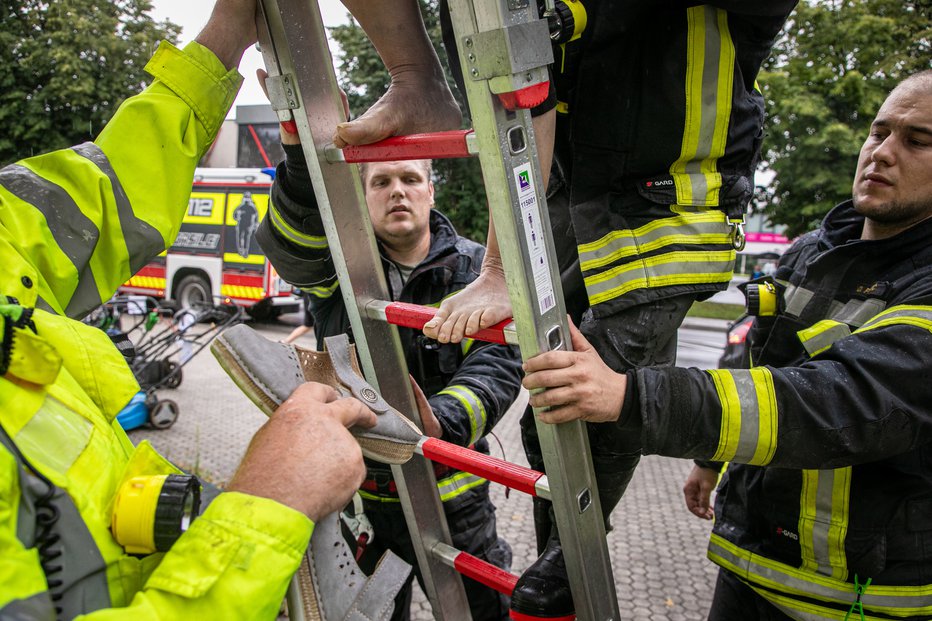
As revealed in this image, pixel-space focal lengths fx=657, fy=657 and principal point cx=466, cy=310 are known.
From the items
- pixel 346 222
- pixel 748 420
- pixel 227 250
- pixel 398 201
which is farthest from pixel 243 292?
pixel 748 420

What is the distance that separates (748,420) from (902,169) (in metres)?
0.93

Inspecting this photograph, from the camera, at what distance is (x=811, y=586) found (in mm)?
1674

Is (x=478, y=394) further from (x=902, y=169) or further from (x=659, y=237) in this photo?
(x=902, y=169)

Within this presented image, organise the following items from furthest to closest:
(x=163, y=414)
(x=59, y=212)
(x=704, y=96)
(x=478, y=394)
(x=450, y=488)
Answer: (x=163, y=414) < (x=450, y=488) < (x=478, y=394) < (x=704, y=96) < (x=59, y=212)

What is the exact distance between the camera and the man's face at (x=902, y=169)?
1695 millimetres

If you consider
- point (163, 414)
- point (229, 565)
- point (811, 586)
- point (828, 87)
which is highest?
point (229, 565)

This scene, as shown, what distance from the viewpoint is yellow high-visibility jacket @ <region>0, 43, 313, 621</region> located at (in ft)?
2.88

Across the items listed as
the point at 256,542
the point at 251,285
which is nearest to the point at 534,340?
the point at 256,542

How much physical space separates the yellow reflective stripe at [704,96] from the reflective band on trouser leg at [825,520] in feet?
2.58

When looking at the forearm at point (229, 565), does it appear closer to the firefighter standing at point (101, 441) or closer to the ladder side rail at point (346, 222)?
the firefighter standing at point (101, 441)

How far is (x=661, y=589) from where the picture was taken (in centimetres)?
372

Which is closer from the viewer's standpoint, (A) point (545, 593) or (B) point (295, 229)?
(A) point (545, 593)

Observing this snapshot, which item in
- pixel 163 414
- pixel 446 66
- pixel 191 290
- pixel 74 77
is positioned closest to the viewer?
pixel 163 414

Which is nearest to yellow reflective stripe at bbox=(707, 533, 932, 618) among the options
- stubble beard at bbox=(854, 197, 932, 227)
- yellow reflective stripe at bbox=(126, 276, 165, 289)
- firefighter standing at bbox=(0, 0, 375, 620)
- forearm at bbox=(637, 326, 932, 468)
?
forearm at bbox=(637, 326, 932, 468)
